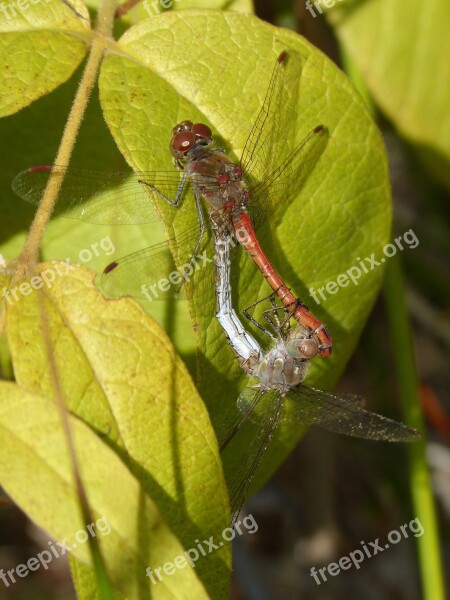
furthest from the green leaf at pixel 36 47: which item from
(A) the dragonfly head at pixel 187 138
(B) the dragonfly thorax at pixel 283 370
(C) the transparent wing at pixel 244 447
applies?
(B) the dragonfly thorax at pixel 283 370

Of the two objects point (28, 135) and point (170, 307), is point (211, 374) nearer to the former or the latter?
point (170, 307)

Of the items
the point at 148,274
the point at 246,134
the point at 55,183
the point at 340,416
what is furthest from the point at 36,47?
the point at 340,416

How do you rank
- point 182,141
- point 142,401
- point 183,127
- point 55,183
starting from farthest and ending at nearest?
point 182,141
point 183,127
point 55,183
point 142,401

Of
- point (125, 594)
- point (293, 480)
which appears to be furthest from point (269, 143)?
point (293, 480)

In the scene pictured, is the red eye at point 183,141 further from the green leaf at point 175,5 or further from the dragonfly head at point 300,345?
the dragonfly head at point 300,345

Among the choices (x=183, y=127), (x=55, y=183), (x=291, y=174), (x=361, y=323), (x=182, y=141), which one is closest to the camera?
(x=55, y=183)

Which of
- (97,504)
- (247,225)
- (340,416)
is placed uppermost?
(247,225)

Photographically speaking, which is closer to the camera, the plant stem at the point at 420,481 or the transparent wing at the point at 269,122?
the transparent wing at the point at 269,122

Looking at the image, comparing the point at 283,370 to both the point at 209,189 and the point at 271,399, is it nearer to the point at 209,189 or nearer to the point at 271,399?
the point at 271,399
